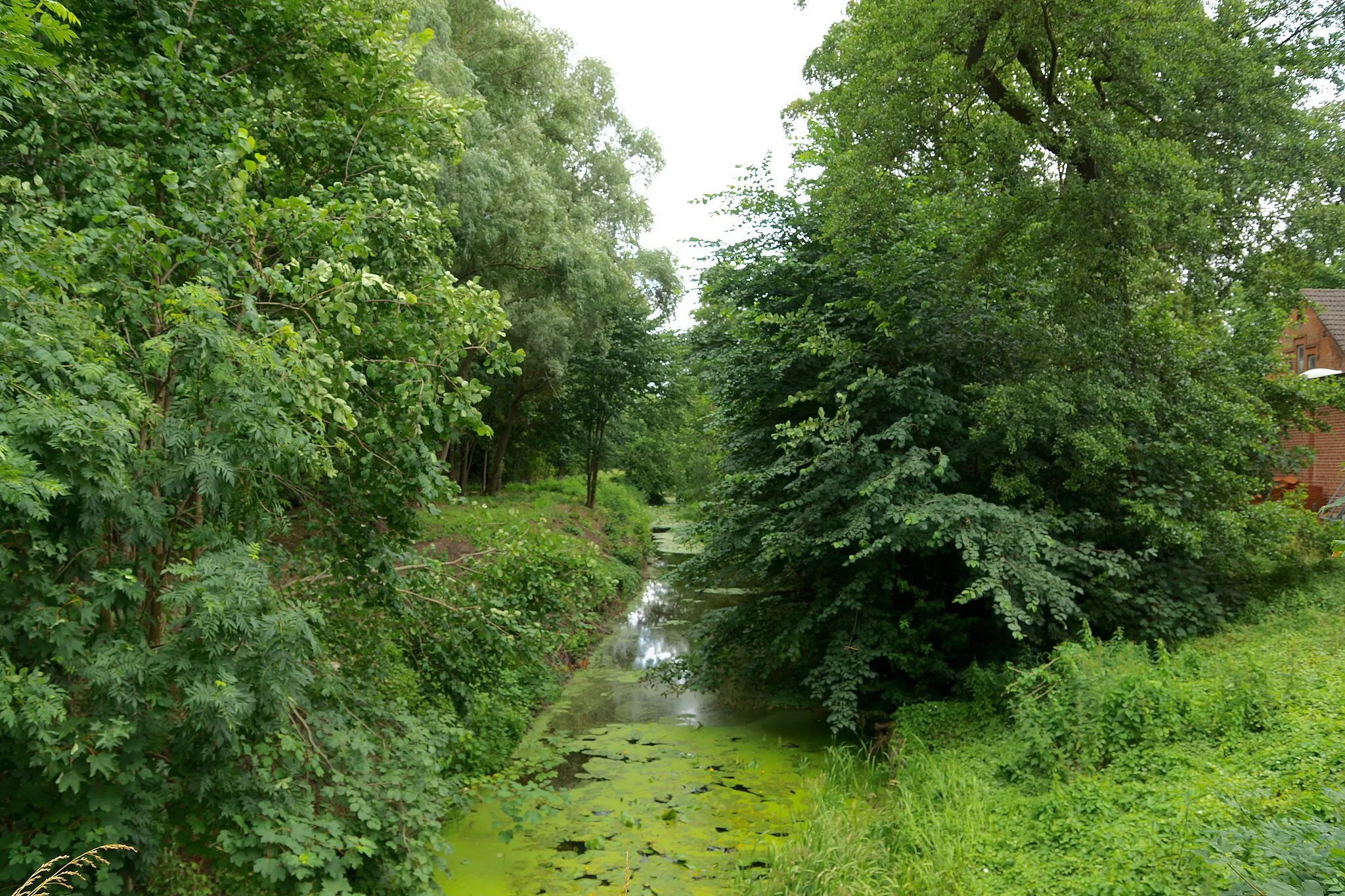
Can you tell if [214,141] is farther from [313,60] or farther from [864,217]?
[864,217]

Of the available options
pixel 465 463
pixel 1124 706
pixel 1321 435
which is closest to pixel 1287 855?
pixel 1124 706

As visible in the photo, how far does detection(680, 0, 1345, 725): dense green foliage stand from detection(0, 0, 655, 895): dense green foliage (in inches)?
154

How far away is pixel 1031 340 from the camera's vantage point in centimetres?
959

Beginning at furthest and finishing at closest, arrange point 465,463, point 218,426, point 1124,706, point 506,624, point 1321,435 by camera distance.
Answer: point 465,463 < point 1321,435 < point 506,624 < point 1124,706 < point 218,426

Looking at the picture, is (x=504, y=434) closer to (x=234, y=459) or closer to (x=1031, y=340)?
(x=1031, y=340)

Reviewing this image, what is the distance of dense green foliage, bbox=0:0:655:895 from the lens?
393cm

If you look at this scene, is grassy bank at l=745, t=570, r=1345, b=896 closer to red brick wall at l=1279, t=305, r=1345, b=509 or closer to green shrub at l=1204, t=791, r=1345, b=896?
green shrub at l=1204, t=791, r=1345, b=896

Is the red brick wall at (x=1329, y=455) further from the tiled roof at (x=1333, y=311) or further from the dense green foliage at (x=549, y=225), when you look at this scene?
the dense green foliage at (x=549, y=225)

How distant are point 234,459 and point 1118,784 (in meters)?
6.42

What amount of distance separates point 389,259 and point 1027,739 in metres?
6.81

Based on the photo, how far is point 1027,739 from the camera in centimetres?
726

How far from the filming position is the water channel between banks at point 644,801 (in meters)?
6.96

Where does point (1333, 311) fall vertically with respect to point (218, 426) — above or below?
above

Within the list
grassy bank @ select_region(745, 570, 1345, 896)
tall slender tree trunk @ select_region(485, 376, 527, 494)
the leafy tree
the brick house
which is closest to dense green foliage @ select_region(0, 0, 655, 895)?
the leafy tree
